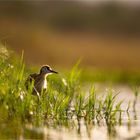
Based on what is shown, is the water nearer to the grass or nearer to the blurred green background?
the grass

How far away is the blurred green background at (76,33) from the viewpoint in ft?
98.0

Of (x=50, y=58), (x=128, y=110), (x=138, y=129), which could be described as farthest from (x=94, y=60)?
(x=138, y=129)

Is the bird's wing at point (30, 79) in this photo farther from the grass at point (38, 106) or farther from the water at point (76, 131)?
the water at point (76, 131)

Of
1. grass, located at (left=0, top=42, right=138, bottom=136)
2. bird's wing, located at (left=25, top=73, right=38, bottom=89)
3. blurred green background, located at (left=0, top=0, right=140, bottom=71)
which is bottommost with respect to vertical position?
grass, located at (left=0, top=42, right=138, bottom=136)

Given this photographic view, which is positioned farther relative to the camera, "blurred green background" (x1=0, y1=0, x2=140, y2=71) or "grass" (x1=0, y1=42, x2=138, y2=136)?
"blurred green background" (x1=0, y1=0, x2=140, y2=71)

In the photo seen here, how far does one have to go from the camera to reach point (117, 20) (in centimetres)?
4612

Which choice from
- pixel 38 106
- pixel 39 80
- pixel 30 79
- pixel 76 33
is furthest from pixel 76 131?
pixel 76 33

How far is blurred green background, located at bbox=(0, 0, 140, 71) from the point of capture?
29.9 metres

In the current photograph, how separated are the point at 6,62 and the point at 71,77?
1.56m

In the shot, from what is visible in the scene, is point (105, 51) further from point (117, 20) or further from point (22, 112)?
point (22, 112)

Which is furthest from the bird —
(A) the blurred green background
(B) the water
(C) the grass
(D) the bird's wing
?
(A) the blurred green background

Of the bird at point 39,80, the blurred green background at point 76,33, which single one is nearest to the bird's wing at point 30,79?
the bird at point 39,80

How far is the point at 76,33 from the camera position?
37.3 meters

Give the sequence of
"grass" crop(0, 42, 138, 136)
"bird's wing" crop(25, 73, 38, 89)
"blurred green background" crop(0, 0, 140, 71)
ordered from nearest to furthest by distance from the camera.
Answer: "grass" crop(0, 42, 138, 136) → "bird's wing" crop(25, 73, 38, 89) → "blurred green background" crop(0, 0, 140, 71)
